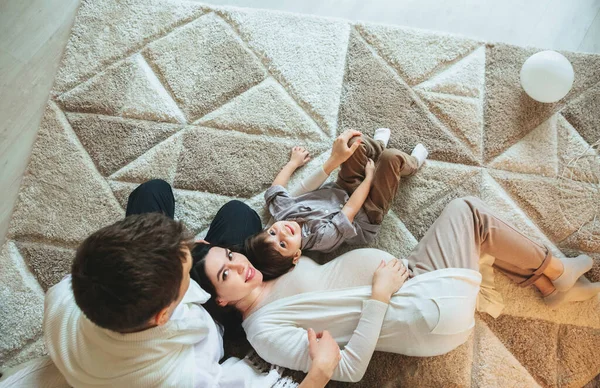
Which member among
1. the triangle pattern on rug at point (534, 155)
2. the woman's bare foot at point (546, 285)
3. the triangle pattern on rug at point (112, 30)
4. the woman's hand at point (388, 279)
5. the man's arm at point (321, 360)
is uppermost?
the triangle pattern on rug at point (112, 30)

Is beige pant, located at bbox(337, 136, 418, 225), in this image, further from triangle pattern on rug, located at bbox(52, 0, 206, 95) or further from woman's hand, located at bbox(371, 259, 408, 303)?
triangle pattern on rug, located at bbox(52, 0, 206, 95)

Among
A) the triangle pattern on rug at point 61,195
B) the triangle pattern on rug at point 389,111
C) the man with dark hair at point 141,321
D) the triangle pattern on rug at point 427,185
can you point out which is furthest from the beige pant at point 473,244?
the triangle pattern on rug at point 61,195

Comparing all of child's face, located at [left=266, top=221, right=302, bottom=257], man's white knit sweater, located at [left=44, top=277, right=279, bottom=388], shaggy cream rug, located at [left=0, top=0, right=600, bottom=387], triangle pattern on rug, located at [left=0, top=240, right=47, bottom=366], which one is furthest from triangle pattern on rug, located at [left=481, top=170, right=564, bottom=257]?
triangle pattern on rug, located at [left=0, top=240, right=47, bottom=366]

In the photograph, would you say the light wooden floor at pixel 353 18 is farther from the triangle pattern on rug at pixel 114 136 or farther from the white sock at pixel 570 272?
the white sock at pixel 570 272

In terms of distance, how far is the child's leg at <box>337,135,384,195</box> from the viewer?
1212mm

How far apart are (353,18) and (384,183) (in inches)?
22.9

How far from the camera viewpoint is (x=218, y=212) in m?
1.22

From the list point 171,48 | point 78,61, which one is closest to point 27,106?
point 78,61

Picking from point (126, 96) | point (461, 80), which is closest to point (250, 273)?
point (126, 96)

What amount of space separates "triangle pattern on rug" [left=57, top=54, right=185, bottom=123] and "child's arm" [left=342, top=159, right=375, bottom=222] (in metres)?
0.54

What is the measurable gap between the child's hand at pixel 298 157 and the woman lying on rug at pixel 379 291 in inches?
11.3

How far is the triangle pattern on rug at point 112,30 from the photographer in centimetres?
140

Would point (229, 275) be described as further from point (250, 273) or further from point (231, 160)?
point (231, 160)

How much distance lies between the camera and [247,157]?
4.25 feet
